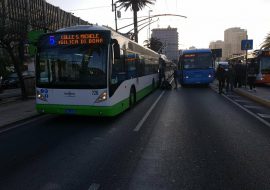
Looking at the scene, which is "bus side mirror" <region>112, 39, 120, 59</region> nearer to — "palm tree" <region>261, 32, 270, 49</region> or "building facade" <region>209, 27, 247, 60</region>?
"palm tree" <region>261, 32, 270, 49</region>

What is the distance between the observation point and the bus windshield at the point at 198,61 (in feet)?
87.6

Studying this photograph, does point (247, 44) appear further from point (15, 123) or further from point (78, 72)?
point (15, 123)

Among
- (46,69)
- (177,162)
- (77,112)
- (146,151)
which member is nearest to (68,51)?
(46,69)

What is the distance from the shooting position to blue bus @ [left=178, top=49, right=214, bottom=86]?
2662 cm

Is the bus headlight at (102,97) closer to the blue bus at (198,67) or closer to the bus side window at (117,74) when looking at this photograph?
the bus side window at (117,74)

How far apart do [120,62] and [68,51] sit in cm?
204

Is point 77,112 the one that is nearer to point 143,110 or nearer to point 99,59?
point 99,59

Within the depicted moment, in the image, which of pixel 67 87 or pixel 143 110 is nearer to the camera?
pixel 67 87

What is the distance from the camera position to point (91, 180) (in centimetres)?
555

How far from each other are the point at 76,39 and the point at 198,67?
57.2 feet

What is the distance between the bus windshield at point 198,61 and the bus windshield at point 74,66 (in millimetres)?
17159

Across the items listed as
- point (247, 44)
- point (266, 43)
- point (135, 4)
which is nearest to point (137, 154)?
point (247, 44)

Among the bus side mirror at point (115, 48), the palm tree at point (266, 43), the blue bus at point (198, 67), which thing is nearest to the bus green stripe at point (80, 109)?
the bus side mirror at point (115, 48)

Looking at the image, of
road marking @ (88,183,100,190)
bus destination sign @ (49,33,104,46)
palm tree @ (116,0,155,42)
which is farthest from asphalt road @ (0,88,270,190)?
palm tree @ (116,0,155,42)
